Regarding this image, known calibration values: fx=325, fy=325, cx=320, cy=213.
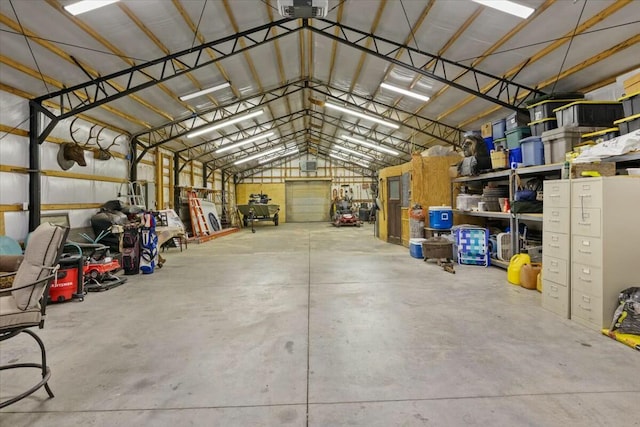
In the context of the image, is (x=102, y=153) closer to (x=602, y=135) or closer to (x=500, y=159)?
(x=500, y=159)

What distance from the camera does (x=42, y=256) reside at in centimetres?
201

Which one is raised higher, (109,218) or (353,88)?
(353,88)

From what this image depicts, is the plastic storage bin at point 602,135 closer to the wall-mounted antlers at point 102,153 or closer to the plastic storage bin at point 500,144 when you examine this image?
the plastic storage bin at point 500,144

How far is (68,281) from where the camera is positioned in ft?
13.9

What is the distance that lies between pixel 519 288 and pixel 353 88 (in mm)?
7111

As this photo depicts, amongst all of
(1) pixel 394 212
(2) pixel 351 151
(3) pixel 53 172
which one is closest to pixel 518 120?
(1) pixel 394 212

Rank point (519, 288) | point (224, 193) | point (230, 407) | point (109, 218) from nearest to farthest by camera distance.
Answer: point (230, 407) < point (519, 288) < point (109, 218) < point (224, 193)

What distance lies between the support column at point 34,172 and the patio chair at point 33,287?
4.57 m

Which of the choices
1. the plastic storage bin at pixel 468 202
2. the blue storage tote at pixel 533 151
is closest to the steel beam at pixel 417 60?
the blue storage tote at pixel 533 151

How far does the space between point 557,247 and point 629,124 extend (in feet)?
5.79

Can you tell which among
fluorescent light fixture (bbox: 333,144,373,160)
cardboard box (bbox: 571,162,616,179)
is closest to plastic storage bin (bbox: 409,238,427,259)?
cardboard box (bbox: 571,162,616,179)

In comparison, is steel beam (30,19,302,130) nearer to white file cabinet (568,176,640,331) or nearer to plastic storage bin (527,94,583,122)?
plastic storage bin (527,94,583,122)

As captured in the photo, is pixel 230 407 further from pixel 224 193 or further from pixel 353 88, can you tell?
pixel 224 193

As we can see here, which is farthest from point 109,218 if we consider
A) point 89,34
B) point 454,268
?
point 454,268
